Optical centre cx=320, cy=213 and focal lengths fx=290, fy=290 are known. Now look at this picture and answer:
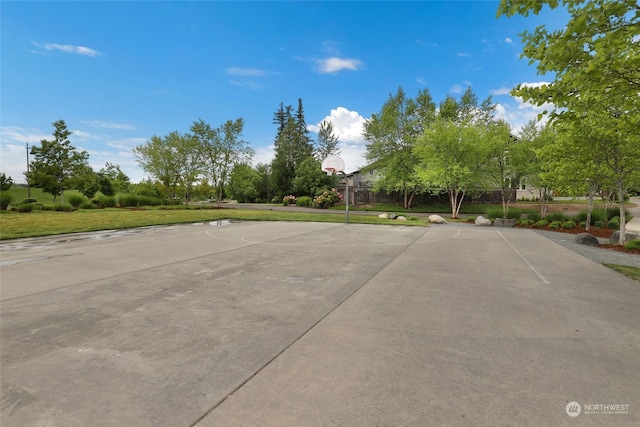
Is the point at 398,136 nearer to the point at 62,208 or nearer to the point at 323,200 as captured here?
the point at 323,200

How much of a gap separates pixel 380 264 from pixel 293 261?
6.83 ft

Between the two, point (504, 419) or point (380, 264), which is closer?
point (504, 419)

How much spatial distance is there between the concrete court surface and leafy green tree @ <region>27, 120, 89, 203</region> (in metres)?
25.1

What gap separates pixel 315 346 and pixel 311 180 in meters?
36.8

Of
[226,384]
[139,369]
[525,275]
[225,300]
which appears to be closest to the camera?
[226,384]

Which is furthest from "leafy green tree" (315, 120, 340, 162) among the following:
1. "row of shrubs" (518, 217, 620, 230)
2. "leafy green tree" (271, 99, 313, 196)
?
"row of shrubs" (518, 217, 620, 230)

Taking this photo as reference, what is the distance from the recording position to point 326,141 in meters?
55.1

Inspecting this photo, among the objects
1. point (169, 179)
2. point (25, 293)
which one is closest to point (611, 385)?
point (25, 293)

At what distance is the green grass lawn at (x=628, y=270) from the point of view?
5.96 m

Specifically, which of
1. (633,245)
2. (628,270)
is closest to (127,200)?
(628,270)

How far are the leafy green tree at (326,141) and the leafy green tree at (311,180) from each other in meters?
15.1

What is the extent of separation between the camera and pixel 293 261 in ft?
23.1

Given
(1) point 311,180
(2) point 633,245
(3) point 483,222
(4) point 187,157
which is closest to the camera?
(2) point 633,245

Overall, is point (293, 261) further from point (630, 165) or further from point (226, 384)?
point (630, 165)
